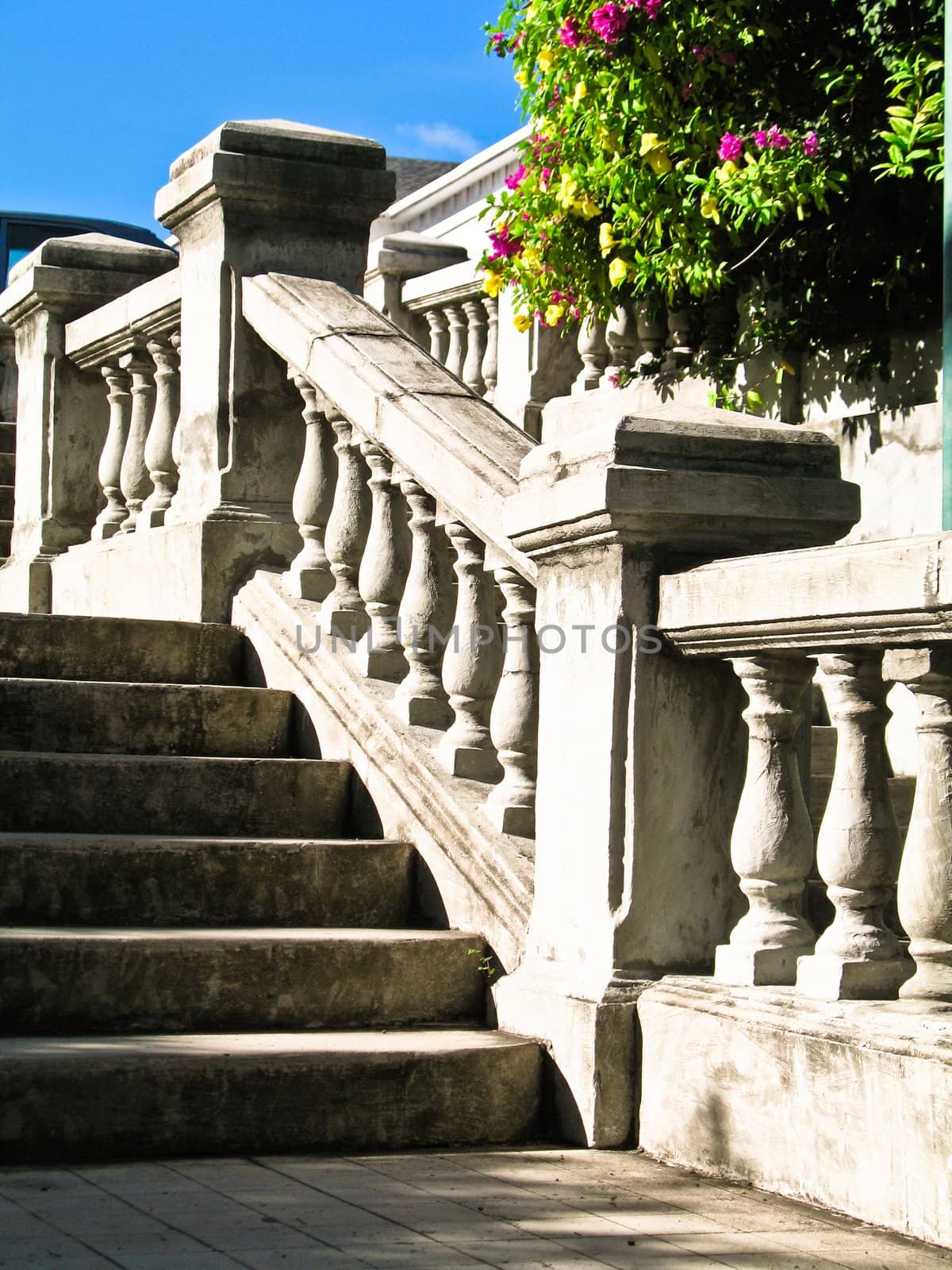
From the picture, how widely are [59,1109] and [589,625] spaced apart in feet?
5.06

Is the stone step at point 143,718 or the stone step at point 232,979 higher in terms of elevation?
the stone step at point 143,718

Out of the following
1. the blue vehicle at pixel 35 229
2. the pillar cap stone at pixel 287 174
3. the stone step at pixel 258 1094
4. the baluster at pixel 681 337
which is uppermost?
the blue vehicle at pixel 35 229

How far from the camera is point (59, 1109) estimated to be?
3590 millimetres

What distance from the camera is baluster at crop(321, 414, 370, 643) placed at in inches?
218

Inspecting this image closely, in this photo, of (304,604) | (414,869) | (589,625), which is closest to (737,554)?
(589,625)

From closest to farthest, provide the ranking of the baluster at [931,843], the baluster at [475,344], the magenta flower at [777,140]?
the baluster at [931,843], the magenta flower at [777,140], the baluster at [475,344]

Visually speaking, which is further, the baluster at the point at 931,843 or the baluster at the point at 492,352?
the baluster at the point at 492,352

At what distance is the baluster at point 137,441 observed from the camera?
273 inches

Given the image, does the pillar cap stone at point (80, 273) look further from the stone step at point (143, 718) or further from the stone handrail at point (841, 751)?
the stone handrail at point (841, 751)

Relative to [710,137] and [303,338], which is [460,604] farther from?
[710,137]

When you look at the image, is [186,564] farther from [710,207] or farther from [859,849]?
[859,849]

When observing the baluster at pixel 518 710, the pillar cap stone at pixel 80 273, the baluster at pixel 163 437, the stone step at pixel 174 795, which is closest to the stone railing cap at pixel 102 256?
the pillar cap stone at pixel 80 273

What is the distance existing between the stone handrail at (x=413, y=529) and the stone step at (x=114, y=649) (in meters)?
0.37

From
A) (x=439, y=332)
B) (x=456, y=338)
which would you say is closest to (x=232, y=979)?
(x=456, y=338)
